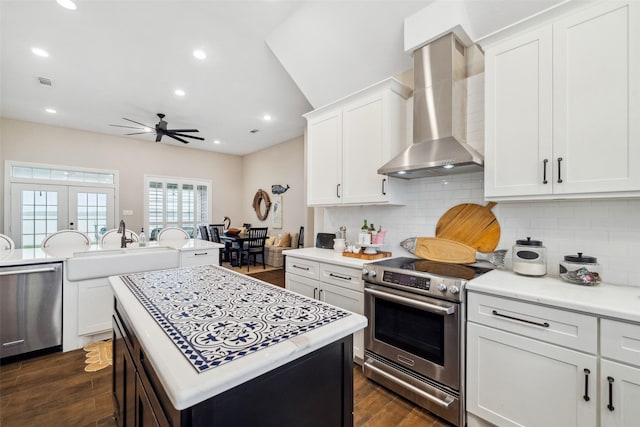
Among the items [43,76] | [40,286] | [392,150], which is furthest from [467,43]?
[43,76]

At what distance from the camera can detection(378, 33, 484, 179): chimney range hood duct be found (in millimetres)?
2071

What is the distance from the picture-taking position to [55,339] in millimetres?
2611

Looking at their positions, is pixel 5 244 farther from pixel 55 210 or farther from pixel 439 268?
pixel 439 268

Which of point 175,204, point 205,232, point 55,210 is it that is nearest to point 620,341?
point 205,232

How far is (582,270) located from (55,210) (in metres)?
8.40

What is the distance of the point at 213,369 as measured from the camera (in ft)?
2.18

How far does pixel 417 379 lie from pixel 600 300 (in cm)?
113

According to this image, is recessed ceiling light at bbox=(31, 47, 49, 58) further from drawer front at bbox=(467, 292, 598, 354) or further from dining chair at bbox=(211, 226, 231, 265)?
drawer front at bbox=(467, 292, 598, 354)

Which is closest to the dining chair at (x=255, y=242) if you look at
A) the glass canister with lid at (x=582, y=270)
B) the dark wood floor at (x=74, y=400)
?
the dark wood floor at (x=74, y=400)

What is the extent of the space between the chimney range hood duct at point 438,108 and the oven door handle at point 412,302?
96 cm

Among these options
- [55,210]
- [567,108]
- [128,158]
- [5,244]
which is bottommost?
[5,244]

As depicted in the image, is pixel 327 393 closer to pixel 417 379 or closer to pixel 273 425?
pixel 273 425

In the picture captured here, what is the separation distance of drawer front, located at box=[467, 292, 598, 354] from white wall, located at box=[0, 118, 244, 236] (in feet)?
25.1

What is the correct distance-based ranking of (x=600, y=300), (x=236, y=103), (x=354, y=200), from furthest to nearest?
(x=236, y=103) → (x=354, y=200) → (x=600, y=300)
